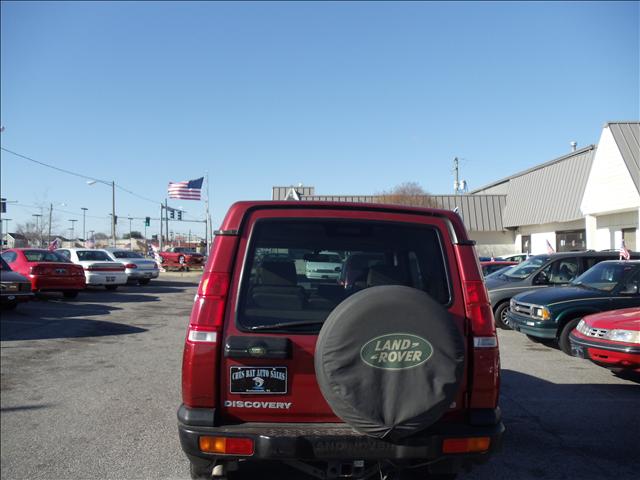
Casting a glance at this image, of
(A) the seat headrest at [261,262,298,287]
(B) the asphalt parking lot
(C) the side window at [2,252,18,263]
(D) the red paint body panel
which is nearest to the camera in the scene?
(A) the seat headrest at [261,262,298,287]

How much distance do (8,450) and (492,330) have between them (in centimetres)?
342

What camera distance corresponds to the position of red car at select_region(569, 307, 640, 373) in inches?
265

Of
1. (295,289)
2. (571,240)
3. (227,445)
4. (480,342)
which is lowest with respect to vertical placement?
(227,445)

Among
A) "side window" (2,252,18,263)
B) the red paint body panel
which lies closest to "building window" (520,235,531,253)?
the red paint body panel

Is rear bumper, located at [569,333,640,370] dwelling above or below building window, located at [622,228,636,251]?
below

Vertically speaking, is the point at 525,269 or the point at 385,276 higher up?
the point at 385,276

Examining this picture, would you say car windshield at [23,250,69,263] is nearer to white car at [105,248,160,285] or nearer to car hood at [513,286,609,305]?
white car at [105,248,160,285]

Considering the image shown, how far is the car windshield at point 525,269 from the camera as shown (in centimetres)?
1265

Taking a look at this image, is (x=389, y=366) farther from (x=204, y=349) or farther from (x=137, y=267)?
(x=137, y=267)

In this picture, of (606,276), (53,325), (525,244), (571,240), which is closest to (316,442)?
(606,276)

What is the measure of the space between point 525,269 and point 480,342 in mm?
10521

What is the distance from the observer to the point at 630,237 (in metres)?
21.4

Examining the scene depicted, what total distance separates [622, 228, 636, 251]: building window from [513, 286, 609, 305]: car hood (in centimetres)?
1352

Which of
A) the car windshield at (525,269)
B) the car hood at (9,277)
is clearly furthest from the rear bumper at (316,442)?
the car hood at (9,277)
